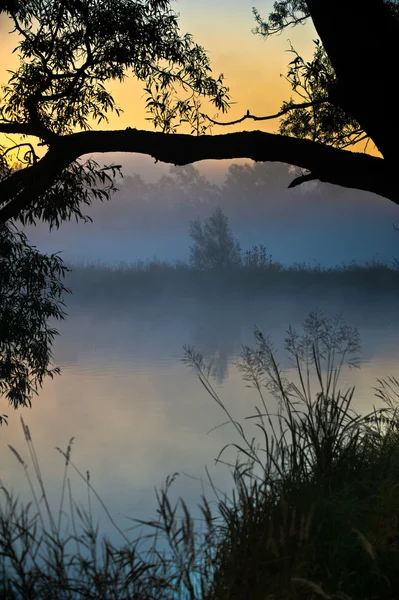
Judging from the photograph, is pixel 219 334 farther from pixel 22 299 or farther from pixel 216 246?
pixel 22 299

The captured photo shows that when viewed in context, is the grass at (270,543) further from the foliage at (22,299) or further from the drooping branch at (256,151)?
the foliage at (22,299)

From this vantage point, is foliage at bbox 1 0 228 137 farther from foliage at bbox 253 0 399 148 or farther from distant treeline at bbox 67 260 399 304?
distant treeline at bbox 67 260 399 304

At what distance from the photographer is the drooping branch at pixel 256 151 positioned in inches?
208

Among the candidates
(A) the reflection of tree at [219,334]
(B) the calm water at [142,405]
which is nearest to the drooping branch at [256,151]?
(B) the calm water at [142,405]

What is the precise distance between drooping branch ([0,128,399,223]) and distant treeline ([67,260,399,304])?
2050 cm

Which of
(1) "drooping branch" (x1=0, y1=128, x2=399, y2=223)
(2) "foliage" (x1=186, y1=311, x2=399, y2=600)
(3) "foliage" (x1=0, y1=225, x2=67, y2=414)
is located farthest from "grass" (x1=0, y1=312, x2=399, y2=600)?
(3) "foliage" (x1=0, y1=225, x2=67, y2=414)

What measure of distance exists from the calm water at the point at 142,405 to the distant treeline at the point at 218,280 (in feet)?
11.8

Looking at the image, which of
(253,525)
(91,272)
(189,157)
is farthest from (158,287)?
(253,525)

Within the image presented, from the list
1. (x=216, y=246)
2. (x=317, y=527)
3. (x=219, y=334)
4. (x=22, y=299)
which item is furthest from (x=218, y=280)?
(x=317, y=527)

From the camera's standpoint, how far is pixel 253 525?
3057mm

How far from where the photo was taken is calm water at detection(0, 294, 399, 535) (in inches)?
287

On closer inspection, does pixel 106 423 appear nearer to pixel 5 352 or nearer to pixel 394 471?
pixel 5 352

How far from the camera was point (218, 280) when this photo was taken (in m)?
28.0

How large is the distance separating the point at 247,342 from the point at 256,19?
9.65m
